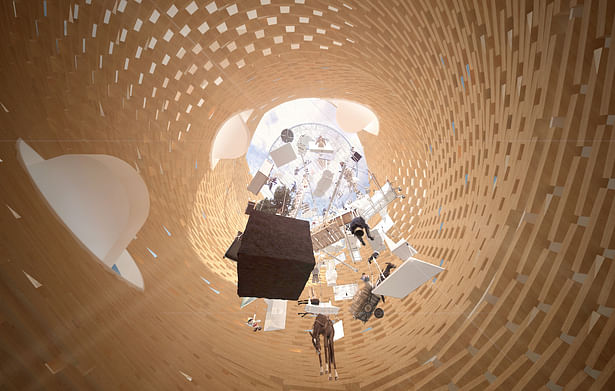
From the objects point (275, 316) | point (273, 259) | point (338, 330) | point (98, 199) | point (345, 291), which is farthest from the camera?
point (345, 291)

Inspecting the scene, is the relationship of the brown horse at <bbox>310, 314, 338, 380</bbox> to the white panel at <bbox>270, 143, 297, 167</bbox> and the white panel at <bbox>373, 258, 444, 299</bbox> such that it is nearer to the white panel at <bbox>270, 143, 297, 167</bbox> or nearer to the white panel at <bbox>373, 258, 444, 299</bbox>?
the white panel at <bbox>373, 258, 444, 299</bbox>

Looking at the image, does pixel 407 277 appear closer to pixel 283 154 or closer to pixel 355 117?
pixel 283 154

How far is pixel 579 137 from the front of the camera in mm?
1758

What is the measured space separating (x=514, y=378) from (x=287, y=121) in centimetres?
839

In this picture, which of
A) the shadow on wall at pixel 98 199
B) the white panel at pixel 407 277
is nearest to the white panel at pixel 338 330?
the white panel at pixel 407 277

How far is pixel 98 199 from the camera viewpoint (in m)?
3.17

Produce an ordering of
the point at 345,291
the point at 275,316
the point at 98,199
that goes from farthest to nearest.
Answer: the point at 345,291, the point at 275,316, the point at 98,199

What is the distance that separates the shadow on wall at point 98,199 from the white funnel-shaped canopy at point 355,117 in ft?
19.0

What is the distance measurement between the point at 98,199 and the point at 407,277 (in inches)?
178

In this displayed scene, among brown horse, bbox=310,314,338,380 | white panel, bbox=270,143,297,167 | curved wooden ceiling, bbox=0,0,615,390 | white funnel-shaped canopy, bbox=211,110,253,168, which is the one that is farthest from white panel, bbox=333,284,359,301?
white funnel-shaped canopy, bbox=211,110,253,168

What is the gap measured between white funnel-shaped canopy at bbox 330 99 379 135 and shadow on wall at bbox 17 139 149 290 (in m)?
5.78

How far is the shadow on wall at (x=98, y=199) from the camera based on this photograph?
2291mm

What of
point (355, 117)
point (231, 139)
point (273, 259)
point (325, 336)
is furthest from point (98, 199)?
point (355, 117)

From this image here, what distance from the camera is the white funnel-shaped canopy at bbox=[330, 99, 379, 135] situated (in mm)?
7207
